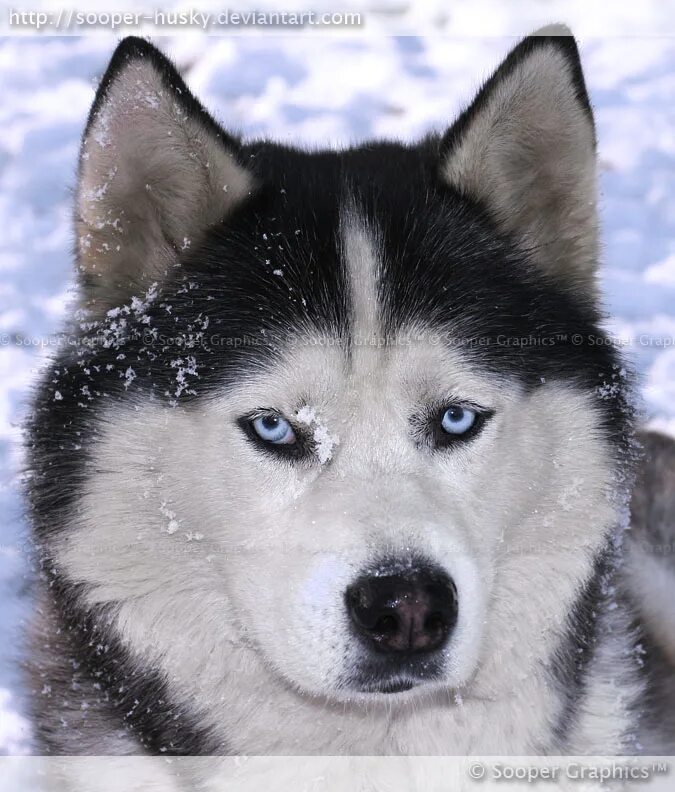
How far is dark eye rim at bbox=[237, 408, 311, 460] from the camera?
2053 mm

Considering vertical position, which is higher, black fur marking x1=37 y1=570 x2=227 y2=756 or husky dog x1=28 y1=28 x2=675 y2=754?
husky dog x1=28 y1=28 x2=675 y2=754

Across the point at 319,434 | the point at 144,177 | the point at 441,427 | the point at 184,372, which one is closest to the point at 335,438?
the point at 319,434

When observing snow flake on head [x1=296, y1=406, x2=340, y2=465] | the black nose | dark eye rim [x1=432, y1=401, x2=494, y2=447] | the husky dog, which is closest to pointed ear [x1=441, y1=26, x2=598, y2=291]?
the husky dog

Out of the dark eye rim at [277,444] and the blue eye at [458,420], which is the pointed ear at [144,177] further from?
the blue eye at [458,420]

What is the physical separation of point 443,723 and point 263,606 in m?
0.61

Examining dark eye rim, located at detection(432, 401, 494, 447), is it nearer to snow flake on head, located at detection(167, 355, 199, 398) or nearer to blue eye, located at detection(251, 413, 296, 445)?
blue eye, located at detection(251, 413, 296, 445)

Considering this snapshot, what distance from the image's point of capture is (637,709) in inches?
103

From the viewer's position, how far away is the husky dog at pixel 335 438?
1.99m

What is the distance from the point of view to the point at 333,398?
6.72ft

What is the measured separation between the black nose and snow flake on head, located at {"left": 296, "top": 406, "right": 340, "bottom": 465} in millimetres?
311

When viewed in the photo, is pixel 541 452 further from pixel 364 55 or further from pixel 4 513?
pixel 364 55

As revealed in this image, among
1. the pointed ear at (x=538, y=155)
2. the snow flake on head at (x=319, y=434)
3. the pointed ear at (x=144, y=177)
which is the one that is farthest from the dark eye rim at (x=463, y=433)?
the pointed ear at (x=144, y=177)

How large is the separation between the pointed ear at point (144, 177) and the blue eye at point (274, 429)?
1.53ft

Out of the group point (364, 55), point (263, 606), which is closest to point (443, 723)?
point (263, 606)
